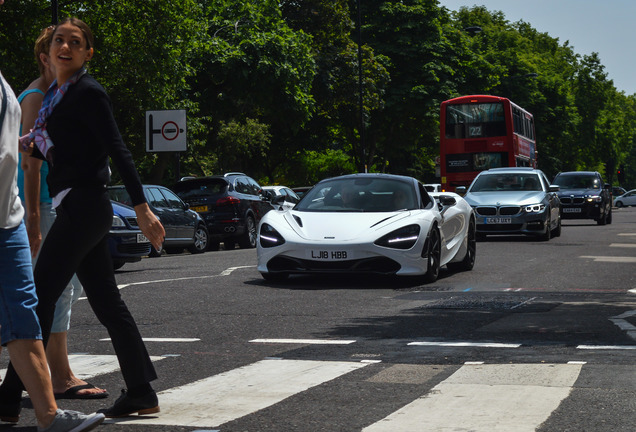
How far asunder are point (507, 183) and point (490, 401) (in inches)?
797

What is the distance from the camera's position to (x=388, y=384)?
19.2ft

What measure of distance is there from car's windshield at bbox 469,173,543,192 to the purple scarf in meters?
20.6

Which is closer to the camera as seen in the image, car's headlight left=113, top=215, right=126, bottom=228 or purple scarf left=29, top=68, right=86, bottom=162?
purple scarf left=29, top=68, right=86, bottom=162

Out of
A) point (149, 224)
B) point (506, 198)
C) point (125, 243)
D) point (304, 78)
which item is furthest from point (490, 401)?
point (304, 78)

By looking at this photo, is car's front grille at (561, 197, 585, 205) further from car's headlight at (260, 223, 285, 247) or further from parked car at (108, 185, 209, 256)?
car's headlight at (260, 223, 285, 247)

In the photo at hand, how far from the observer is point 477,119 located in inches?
1452

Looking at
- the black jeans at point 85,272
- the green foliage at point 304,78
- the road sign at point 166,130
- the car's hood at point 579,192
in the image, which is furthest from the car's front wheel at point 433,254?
the car's hood at point 579,192

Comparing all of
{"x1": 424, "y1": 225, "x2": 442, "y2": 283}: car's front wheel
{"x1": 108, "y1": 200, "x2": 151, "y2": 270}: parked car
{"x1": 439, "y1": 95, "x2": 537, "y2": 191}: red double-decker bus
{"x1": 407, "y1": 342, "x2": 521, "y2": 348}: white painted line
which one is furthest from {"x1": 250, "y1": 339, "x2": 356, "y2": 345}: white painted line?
{"x1": 439, "y1": 95, "x2": 537, "y2": 191}: red double-decker bus

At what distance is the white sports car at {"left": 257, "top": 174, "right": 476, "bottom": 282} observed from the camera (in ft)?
40.9

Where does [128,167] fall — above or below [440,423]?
above

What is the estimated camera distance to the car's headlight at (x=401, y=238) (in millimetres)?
12523

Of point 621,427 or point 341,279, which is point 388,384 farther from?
point 341,279

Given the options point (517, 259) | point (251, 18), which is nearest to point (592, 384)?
point (517, 259)

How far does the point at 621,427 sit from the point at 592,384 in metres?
1.07
